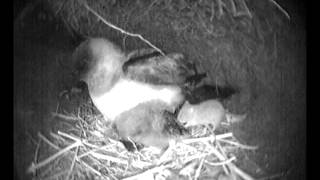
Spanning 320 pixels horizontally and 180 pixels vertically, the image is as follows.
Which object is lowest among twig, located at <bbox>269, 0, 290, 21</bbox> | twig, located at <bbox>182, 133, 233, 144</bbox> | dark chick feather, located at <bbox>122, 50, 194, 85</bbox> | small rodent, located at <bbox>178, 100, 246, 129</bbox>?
twig, located at <bbox>182, 133, 233, 144</bbox>

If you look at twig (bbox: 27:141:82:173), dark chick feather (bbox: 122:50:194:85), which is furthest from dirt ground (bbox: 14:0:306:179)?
dark chick feather (bbox: 122:50:194:85)

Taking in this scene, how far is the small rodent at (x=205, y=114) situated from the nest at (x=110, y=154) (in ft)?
0.16

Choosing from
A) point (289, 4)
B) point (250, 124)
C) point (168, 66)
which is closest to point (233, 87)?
point (250, 124)

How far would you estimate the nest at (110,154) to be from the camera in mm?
2012

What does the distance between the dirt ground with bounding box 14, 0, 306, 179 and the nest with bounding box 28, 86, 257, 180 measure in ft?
0.20

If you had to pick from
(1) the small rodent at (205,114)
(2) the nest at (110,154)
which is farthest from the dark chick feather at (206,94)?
(2) the nest at (110,154)

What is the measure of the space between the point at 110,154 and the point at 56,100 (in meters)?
0.38

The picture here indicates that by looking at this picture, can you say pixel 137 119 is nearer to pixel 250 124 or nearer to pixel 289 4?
pixel 250 124

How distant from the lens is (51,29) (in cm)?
204

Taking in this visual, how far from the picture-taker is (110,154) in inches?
80.0

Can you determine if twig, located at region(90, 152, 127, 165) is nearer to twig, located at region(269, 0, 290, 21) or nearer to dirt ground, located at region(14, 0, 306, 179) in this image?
dirt ground, located at region(14, 0, 306, 179)

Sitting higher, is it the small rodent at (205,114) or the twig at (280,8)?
the twig at (280,8)

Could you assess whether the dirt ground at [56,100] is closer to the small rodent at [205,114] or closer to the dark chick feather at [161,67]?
the small rodent at [205,114]

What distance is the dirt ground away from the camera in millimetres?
2012
